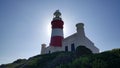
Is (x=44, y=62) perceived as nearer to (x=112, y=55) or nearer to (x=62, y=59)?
(x=62, y=59)

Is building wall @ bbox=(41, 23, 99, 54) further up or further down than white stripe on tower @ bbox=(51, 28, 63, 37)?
further down

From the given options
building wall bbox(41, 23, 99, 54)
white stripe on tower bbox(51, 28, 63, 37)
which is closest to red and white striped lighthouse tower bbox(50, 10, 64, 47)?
white stripe on tower bbox(51, 28, 63, 37)

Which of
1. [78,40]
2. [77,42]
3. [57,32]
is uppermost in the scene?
[57,32]

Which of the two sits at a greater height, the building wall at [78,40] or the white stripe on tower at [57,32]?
the white stripe on tower at [57,32]

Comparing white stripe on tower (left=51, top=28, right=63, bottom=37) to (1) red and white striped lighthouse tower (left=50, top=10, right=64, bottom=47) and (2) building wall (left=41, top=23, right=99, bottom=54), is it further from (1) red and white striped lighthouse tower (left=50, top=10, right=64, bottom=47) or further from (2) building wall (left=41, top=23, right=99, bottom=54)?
(2) building wall (left=41, top=23, right=99, bottom=54)

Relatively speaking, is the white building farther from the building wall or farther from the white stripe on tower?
the white stripe on tower

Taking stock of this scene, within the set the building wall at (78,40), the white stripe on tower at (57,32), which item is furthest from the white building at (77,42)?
the white stripe on tower at (57,32)

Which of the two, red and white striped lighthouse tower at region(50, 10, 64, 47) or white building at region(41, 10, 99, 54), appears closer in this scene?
white building at region(41, 10, 99, 54)

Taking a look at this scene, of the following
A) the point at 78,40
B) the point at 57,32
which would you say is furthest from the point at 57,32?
the point at 78,40

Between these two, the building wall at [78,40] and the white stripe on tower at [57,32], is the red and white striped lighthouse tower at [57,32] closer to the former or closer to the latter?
the white stripe on tower at [57,32]

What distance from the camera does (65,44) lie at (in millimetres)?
32031

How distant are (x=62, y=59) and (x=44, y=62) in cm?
419

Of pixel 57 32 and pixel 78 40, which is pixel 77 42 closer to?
pixel 78 40

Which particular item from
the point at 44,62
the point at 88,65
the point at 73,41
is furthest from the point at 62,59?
the point at 73,41
